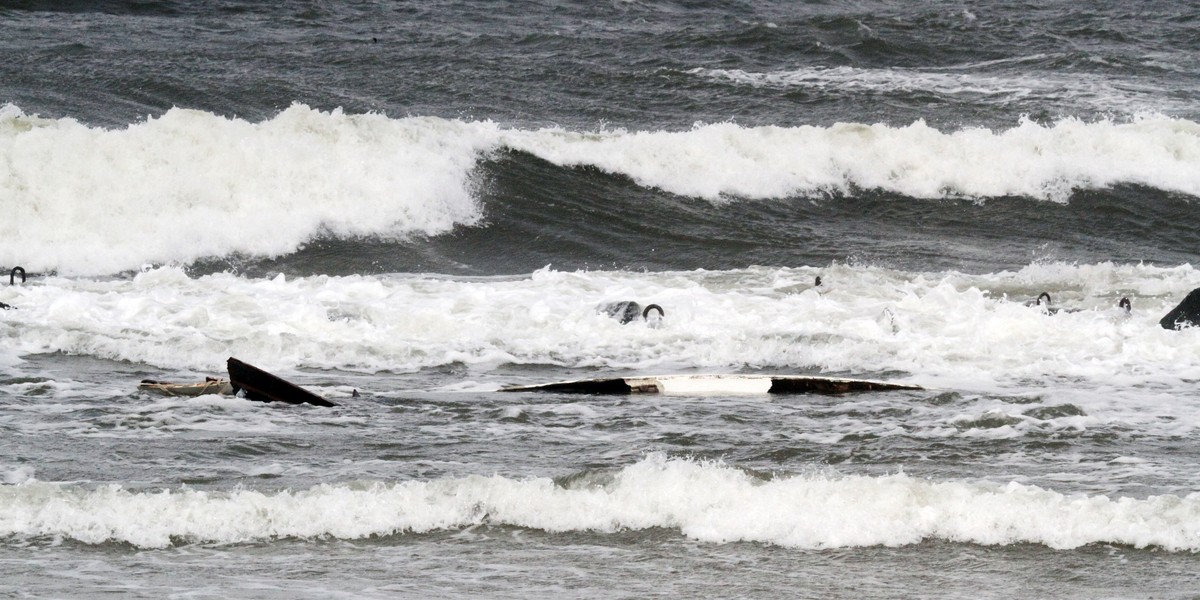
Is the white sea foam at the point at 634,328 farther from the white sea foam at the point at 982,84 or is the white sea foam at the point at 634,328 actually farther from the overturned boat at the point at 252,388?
the white sea foam at the point at 982,84

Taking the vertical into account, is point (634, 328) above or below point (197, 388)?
above

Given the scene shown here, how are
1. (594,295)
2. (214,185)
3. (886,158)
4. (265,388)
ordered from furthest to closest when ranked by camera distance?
(886,158) → (214,185) → (594,295) → (265,388)

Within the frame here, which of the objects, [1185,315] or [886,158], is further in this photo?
[886,158]

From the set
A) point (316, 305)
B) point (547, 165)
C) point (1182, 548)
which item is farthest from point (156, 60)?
point (1182, 548)

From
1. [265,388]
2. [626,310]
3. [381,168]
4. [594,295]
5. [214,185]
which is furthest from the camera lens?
[381,168]

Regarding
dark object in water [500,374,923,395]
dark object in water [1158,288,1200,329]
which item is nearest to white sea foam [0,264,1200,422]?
dark object in water [1158,288,1200,329]

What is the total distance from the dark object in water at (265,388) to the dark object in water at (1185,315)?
21.4ft

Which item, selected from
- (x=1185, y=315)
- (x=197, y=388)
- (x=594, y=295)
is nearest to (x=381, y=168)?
(x=594, y=295)

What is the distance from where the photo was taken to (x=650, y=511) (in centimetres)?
646

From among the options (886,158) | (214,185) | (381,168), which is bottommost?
(214,185)

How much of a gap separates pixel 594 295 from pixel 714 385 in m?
3.62

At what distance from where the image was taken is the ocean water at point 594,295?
6.11 meters

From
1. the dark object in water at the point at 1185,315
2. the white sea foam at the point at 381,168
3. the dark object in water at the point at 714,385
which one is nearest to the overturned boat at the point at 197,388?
the dark object in water at the point at 714,385

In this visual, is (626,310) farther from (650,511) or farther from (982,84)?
(982,84)
